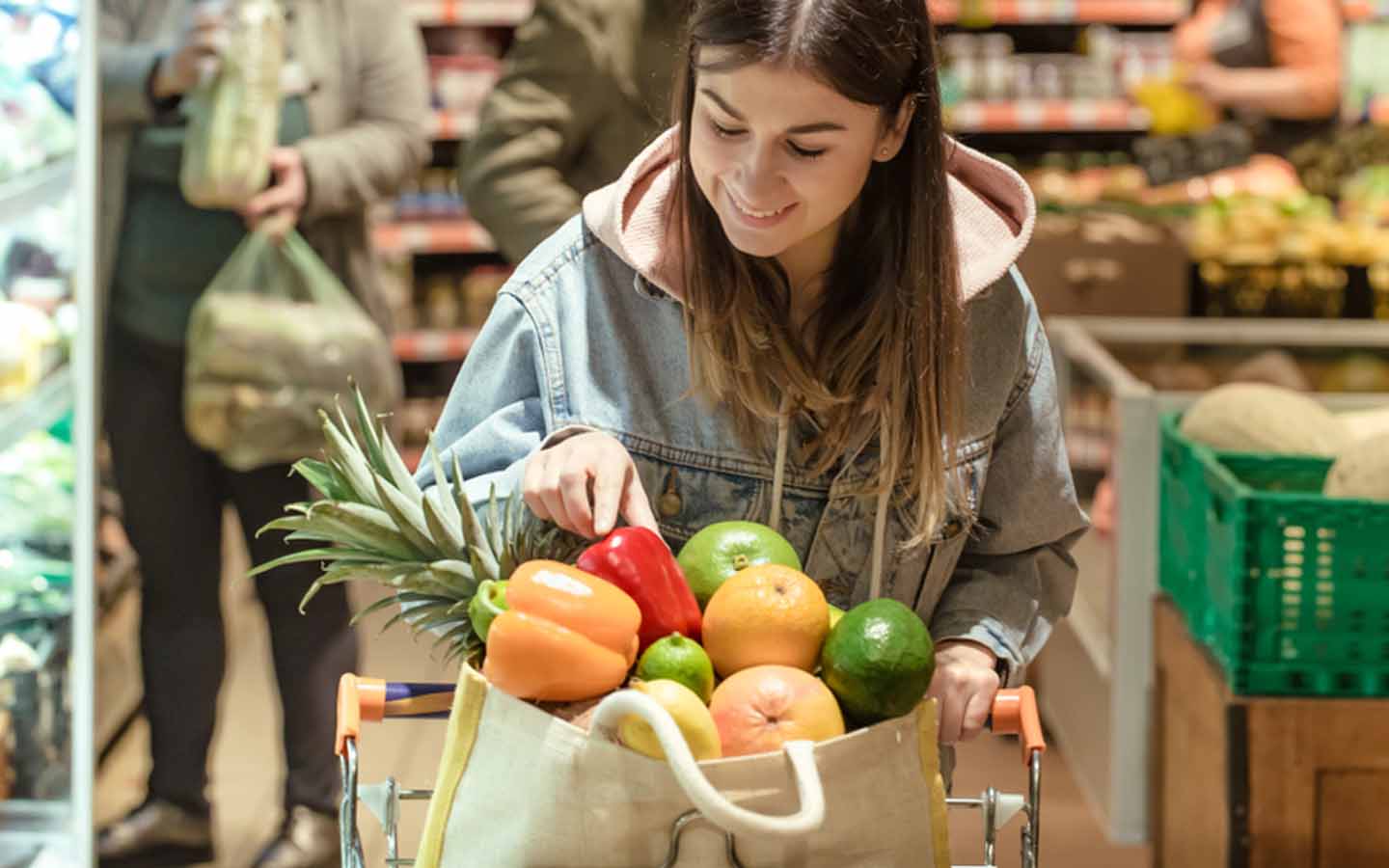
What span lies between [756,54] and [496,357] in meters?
0.39

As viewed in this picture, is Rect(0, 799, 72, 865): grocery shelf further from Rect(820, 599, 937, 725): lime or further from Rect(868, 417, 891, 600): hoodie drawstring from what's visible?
Rect(820, 599, 937, 725): lime

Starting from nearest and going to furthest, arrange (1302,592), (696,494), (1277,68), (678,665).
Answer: (678,665) < (696,494) < (1302,592) < (1277,68)

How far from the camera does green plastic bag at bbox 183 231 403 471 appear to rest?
3492mm

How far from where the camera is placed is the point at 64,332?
3.15m

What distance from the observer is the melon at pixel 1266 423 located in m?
2.96

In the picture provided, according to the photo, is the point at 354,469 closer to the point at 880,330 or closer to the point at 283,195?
the point at 880,330

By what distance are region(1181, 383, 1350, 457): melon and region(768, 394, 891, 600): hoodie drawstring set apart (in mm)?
1514

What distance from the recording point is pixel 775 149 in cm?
148

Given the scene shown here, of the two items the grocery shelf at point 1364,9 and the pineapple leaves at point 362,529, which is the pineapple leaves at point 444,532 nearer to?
the pineapple leaves at point 362,529

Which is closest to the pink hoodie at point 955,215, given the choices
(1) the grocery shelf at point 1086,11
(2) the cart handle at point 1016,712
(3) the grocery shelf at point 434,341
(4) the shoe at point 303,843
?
(2) the cart handle at point 1016,712

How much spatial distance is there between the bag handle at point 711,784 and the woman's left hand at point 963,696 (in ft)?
0.99

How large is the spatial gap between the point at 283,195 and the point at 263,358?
32cm

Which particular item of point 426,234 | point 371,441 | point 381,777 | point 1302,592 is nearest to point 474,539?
point 371,441

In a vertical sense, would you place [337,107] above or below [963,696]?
above
